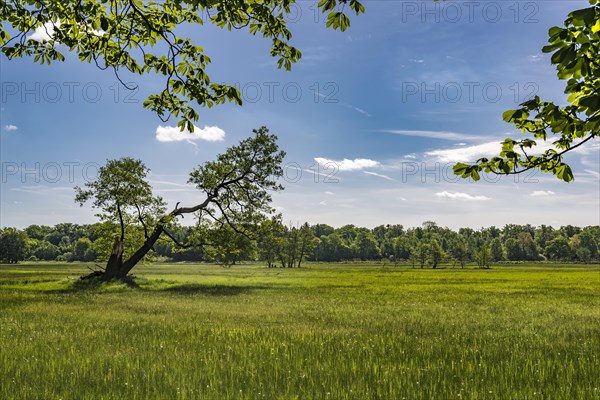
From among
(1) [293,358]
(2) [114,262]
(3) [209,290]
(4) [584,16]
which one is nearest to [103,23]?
(4) [584,16]

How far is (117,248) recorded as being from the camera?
37.9 metres

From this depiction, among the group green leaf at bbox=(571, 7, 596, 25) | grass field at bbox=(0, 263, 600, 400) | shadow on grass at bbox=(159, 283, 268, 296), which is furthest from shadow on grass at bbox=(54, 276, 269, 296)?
green leaf at bbox=(571, 7, 596, 25)

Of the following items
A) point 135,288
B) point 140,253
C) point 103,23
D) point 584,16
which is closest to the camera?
point 584,16

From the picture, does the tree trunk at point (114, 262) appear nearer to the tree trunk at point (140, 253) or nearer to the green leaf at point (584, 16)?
the tree trunk at point (140, 253)

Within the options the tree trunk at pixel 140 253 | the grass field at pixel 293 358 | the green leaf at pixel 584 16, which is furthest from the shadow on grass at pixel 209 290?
the green leaf at pixel 584 16

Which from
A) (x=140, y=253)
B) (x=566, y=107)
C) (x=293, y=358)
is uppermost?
(x=566, y=107)

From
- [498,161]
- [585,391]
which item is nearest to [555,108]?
[498,161]

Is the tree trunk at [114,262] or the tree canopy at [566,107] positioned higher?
the tree canopy at [566,107]

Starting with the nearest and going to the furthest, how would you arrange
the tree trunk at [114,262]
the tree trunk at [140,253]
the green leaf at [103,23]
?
the green leaf at [103,23], the tree trunk at [114,262], the tree trunk at [140,253]

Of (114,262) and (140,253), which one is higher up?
(140,253)

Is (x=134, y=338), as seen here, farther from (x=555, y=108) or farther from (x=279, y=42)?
(x=555, y=108)

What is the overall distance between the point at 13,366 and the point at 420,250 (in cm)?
14578

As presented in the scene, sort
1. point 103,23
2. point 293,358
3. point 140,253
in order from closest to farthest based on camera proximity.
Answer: point 103,23
point 293,358
point 140,253

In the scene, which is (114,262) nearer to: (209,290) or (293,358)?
(209,290)
